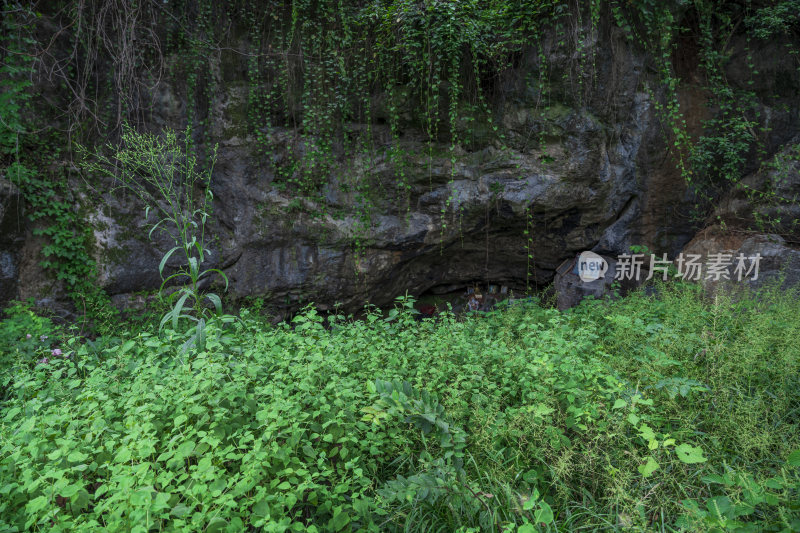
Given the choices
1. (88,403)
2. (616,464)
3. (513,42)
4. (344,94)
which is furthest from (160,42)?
(616,464)

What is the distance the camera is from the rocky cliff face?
500 centimetres

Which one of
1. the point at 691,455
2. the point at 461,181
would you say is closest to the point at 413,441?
the point at 691,455

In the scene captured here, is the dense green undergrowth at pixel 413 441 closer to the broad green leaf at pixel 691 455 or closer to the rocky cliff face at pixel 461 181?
the broad green leaf at pixel 691 455

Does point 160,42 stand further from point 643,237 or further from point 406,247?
point 643,237

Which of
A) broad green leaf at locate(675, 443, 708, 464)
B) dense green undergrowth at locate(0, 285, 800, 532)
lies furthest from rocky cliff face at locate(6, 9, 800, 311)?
broad green leaf at locate(675, 443, 708, 464)

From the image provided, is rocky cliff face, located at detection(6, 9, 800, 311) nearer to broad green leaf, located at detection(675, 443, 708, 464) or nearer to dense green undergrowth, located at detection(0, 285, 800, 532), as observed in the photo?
dense green undergrowth, located at detection(0, 285, 800, 532)

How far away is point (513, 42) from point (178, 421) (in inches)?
197

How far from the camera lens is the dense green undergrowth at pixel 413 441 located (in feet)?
5.05

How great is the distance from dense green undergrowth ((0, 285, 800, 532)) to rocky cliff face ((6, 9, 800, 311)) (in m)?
2.30

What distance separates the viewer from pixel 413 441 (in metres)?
2.21

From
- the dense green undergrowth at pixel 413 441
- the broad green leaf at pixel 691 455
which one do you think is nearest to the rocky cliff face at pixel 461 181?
the dense green undergrowth at pixel 413 441

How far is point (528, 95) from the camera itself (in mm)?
5059

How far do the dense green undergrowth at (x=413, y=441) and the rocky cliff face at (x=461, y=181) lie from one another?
2.30 metres

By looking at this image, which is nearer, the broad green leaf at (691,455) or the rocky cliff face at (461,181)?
the broad green leaf at (691,455)
